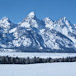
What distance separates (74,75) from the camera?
71750 millimetres

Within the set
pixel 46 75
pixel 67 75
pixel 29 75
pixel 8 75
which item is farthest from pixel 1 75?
pixel 67 75

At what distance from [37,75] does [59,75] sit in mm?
6428

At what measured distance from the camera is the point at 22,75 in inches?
2928

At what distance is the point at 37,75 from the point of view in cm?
7425

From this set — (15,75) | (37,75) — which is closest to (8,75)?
(15,75)

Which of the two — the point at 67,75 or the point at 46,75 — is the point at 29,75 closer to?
the point at 46,75

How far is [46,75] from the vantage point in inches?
2953

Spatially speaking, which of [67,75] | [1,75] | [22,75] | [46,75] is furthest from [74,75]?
[1,75]

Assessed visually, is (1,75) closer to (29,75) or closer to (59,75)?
(29,75)

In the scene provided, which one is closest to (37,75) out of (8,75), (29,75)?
(29,75)

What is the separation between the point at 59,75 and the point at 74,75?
528 cm

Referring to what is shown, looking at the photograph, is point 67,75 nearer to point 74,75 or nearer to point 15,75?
point 74,75

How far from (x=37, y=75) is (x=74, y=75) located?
10447 mm

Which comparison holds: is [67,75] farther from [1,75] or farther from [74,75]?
[1,75]
